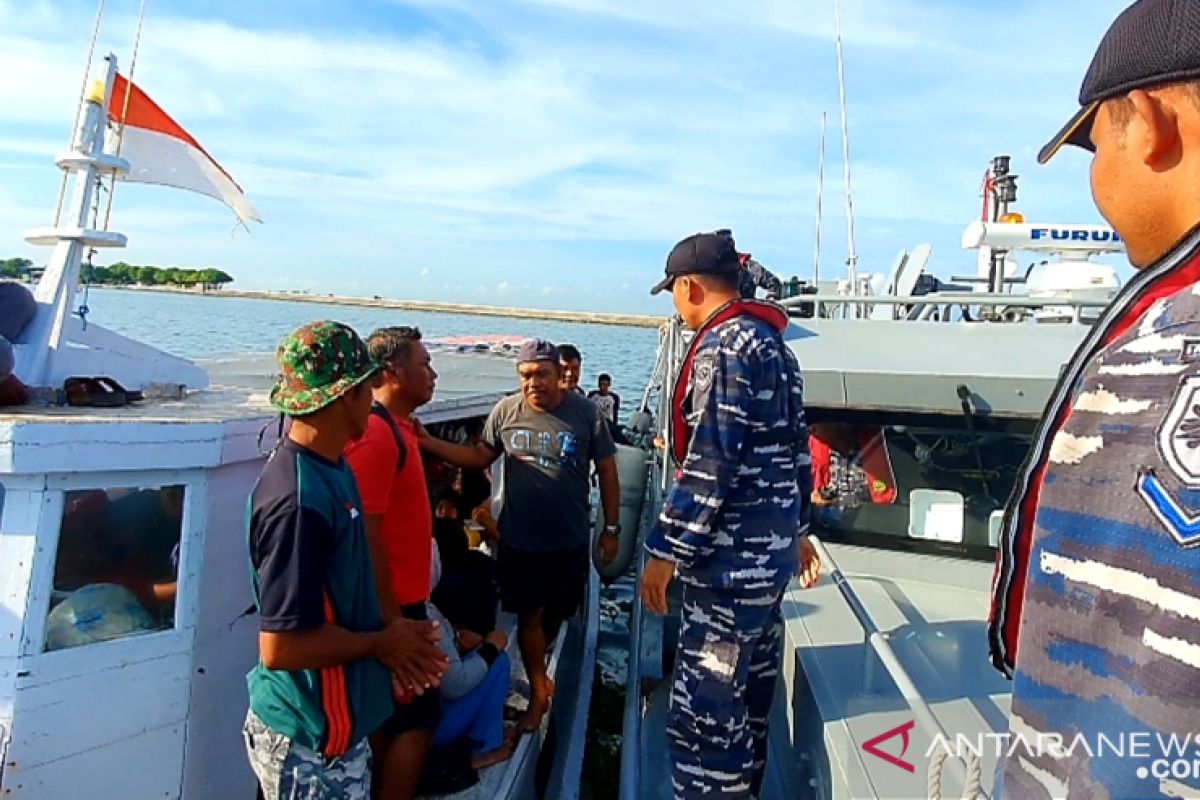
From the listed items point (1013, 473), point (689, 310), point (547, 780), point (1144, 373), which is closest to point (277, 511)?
point (689, 310)

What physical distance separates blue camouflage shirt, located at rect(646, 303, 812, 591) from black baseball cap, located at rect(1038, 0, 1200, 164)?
1552 millimetres

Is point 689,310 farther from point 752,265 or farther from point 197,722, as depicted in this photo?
point 197,722

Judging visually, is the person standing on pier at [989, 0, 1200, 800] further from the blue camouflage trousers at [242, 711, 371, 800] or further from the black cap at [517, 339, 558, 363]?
the black cap at [517, 339, 558, 363]

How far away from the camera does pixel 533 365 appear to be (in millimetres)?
3867

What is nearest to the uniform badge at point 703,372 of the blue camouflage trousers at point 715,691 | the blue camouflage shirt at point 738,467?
the blue camouflage shirt at point 738,467

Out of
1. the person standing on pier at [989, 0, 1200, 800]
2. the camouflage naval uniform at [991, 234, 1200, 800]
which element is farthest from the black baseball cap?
the camouflage naval uniform at [991, 234, 1200, 800]

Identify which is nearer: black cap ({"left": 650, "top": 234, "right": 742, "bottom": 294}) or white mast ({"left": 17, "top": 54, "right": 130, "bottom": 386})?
black cap ({"left": 650, "top": 234, "right": 742, "bottom": 294})

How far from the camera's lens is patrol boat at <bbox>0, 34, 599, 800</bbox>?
244 centimetres

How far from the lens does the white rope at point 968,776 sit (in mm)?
1555

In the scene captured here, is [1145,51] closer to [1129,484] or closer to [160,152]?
[1129,484]

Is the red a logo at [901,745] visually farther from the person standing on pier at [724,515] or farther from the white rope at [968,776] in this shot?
the white rope at [968,776]

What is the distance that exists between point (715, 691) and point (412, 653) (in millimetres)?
980

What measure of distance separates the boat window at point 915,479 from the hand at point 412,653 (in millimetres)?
2308

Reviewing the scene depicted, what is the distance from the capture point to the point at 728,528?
2.66m
